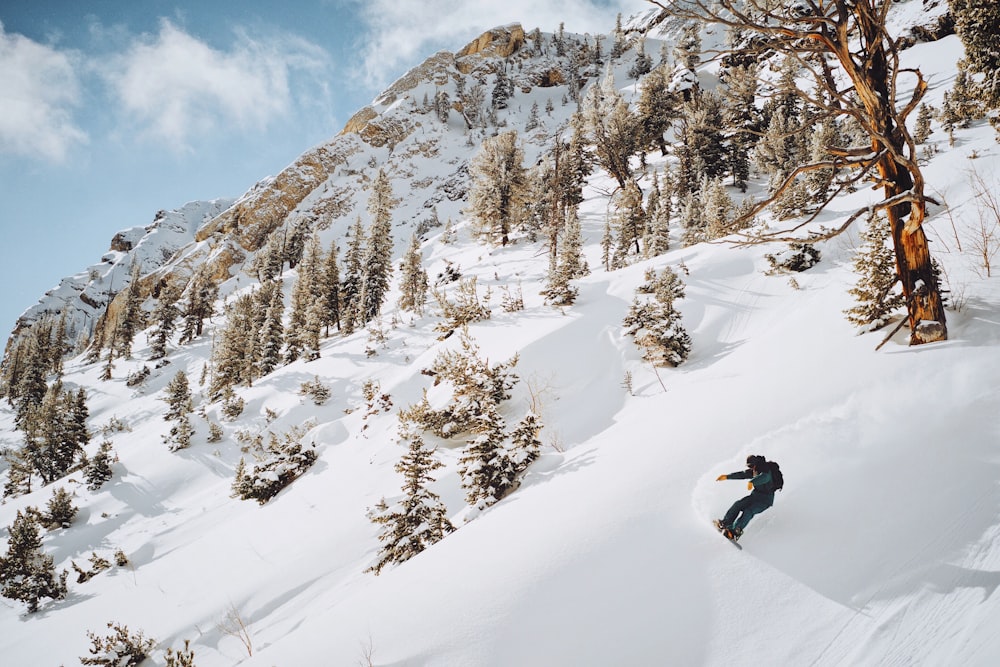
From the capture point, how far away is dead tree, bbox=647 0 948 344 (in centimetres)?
272

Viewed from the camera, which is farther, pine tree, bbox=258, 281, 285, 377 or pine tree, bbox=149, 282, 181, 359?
pine tree, bbox=149, 282, 181, 359

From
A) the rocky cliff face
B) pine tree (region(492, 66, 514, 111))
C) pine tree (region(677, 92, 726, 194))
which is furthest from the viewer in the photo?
pine tree (region(492, 66, 514, 111))

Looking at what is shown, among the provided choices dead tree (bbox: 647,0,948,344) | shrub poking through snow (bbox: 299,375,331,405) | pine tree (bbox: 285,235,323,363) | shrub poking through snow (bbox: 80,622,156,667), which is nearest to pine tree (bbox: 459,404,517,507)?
dead tree (bbox: 647,0,948,344)

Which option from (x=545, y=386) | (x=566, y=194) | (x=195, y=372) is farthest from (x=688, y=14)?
(x=195, y=372)

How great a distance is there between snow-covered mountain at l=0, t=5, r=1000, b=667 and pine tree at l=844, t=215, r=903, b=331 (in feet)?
0.81

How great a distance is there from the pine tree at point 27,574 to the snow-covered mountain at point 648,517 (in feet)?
1.09

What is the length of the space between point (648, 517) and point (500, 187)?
79.1 feet

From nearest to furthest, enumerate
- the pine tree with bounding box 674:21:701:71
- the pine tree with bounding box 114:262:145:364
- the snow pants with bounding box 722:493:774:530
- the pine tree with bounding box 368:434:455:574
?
1. the pine tree with bounding box 674:21:701:71
2. the snow pants with bounding box 722:493:774:530
3. the pine tree with bounding box 368:434:455:574
4. the pine tree with bounding box 114:262:145:364

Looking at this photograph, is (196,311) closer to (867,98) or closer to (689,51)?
(689,51)

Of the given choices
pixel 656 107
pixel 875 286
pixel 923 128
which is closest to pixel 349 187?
pixel 656 107

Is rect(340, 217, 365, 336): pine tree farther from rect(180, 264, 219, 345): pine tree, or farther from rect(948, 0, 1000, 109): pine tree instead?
rect(948, 0, 1000, 109): pine tree

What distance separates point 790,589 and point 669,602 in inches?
32.5

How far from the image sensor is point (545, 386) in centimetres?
771

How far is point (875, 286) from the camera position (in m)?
4.65
